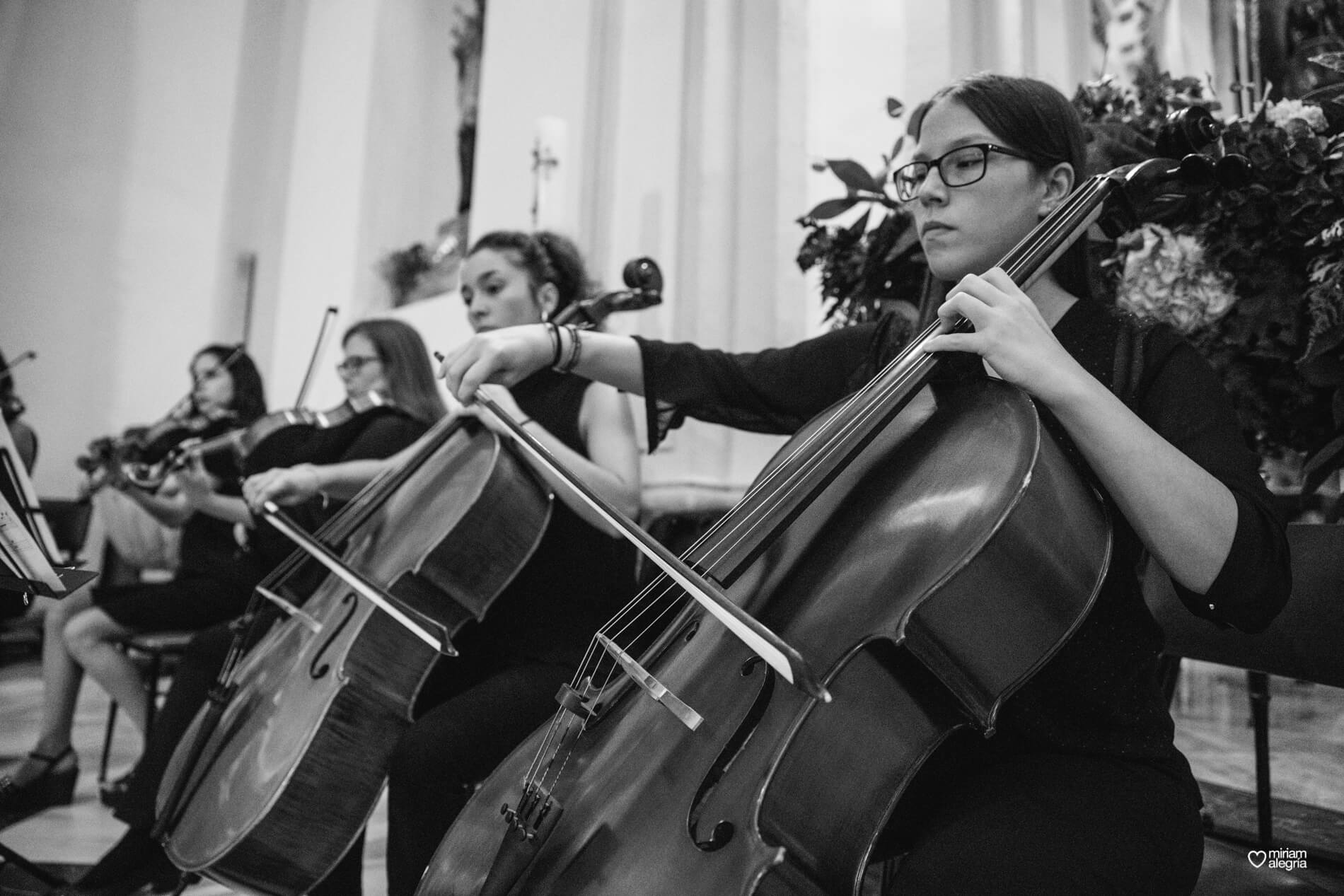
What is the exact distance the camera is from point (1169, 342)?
0.97 metres

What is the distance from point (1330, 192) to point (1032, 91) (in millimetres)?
577

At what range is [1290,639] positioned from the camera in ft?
3.73

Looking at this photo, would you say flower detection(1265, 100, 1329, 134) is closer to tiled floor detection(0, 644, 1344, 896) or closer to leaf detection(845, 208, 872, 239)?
leaf detection(845, 208, 872, 239)

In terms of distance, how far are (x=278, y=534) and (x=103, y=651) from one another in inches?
26.0

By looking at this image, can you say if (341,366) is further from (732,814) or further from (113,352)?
(113,352)

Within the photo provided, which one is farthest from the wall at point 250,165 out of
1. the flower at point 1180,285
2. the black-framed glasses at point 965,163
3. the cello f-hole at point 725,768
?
the cello f-hole at point 725,768

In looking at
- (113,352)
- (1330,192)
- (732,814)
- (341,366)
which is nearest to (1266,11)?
(1330,192)

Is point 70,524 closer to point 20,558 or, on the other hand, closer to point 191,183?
point 191,183

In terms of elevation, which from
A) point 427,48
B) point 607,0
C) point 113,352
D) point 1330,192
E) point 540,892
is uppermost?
point 427,48

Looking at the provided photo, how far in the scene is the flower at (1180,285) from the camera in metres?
1.42

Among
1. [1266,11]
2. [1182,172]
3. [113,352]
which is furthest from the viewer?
[113,352]

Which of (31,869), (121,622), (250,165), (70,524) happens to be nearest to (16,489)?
(31,869)

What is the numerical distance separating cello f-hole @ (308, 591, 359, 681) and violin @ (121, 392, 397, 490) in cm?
96

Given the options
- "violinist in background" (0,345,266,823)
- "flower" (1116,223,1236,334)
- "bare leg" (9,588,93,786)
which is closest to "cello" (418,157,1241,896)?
"flower" (1116,223,1236,334)
